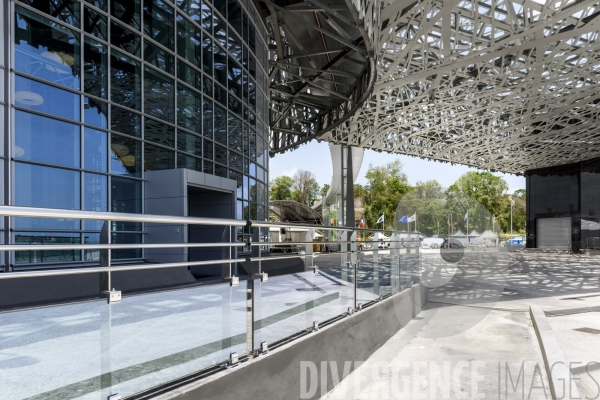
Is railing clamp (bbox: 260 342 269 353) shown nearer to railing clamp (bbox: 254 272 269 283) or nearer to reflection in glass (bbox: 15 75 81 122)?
railing clamp (bbox: 254 272 269 283)

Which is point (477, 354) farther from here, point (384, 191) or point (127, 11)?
point (384, 191)

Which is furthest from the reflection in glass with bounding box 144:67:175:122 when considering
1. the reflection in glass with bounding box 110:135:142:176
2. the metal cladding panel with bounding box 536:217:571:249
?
the metal cladding panel with bounding box 536:217:571:249

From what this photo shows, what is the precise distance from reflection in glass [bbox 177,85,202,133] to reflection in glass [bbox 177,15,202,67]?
1.14m

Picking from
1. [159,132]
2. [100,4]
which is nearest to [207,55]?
[159,132]

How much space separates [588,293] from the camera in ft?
48.4

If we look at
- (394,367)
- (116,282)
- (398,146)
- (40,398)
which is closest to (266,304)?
(116,282)

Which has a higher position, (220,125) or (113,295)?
(220,125)

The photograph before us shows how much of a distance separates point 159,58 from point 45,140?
16.4ft

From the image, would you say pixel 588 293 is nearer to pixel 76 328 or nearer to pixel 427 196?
pixel 76 328

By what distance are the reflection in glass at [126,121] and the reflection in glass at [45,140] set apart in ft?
4.04

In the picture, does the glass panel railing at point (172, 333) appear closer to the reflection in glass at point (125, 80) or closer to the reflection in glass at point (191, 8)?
the reflection in glass at point (125, 80)

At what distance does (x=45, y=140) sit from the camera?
11.3 meters

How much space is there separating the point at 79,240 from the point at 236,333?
9.44 metres

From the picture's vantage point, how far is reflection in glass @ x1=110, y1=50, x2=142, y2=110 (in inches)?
520
